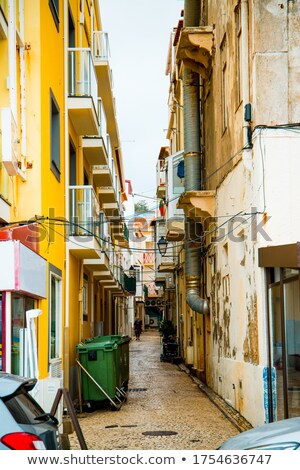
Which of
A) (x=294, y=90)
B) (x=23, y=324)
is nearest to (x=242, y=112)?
(x=294, y=90)

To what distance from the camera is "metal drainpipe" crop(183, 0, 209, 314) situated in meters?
21.4

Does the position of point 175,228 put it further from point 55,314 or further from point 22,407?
point 22,407

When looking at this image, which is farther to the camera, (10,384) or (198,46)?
(198,46)

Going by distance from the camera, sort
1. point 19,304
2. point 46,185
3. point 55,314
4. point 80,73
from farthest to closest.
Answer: point 80,73 < point 55,314 < point 46,185 < point 19,304

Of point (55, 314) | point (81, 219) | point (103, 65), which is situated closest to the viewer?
point (55, 314)

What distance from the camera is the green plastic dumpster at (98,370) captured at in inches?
643

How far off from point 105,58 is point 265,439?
1809 centimetres

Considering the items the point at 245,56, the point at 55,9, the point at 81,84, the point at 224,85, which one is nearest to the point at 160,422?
the point at 245,56

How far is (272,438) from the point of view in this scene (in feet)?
19.8

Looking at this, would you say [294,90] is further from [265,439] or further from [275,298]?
[265,439]

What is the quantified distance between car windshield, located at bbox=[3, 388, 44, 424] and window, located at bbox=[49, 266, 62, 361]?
8063 millimetres

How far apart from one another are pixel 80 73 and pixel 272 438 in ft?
42.5

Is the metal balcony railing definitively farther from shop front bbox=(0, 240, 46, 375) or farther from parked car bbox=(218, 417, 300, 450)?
parked car bbox=(218, 417, 300, 450)

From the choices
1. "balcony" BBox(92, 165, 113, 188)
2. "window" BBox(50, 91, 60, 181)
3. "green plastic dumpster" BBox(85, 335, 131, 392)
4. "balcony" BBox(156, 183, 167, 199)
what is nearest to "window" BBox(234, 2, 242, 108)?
"window" BBox(50, 91, 60, 181)
